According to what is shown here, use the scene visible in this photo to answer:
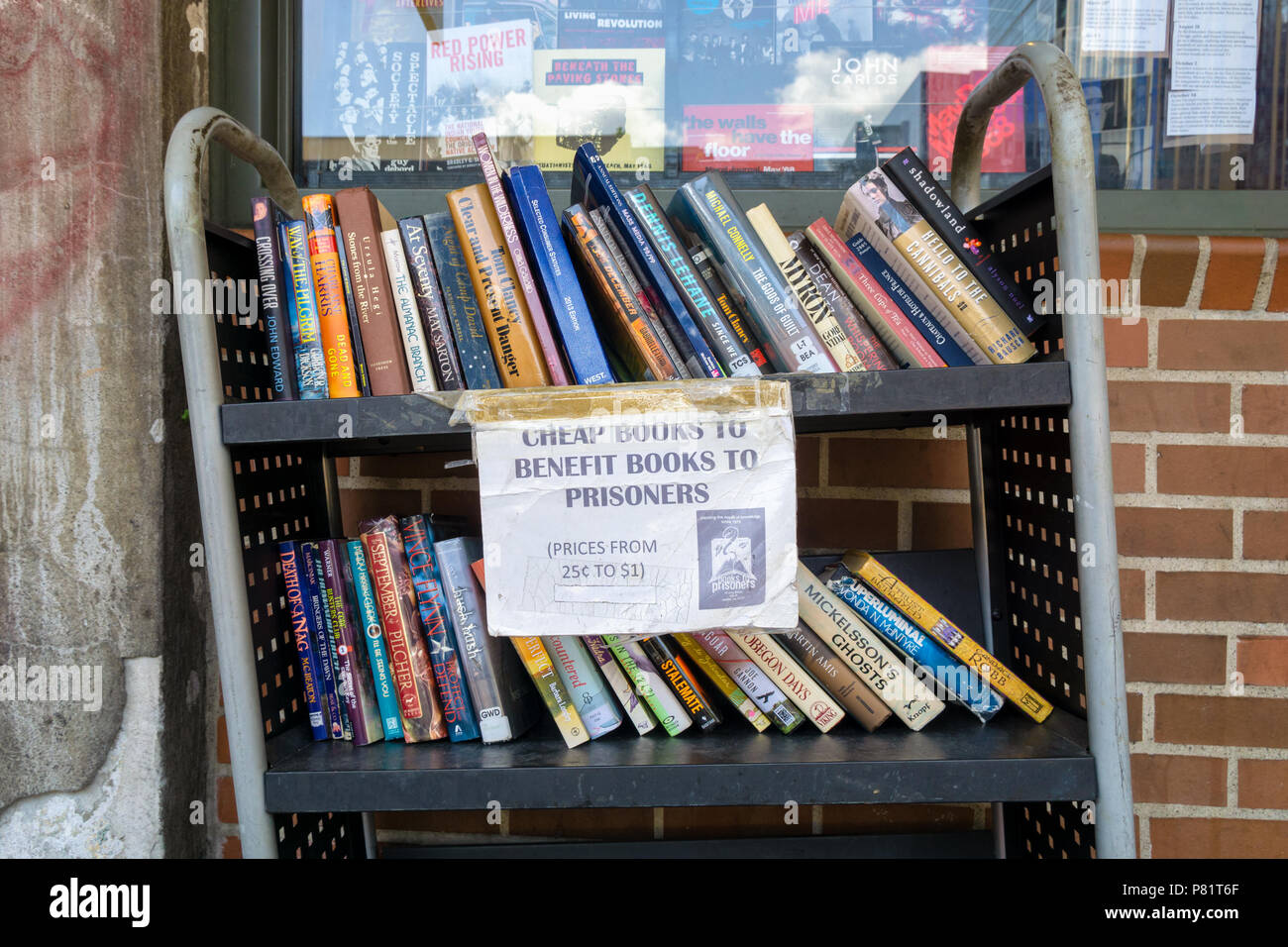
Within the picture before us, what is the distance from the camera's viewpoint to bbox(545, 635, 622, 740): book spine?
3.29 ft

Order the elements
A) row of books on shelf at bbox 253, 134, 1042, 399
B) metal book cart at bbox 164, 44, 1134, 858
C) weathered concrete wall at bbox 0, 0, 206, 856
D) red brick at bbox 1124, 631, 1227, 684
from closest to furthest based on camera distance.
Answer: metal book cart at bbox 164, 44, 1134, 858, row of books on shelf at bbox 253, 134, 1042, 399, weathered concrete wall at bbox 0, 0, 206, 856, red brick at bbox 1124, 631, 1227, 684

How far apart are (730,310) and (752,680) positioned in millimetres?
469

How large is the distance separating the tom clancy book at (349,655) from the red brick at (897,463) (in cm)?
77

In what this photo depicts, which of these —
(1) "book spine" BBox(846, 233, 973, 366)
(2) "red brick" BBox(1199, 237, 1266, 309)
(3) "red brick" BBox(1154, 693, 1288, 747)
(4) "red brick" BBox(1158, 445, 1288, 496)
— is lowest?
(3) "red brick" BBox(1154, 693, 1288, 747)

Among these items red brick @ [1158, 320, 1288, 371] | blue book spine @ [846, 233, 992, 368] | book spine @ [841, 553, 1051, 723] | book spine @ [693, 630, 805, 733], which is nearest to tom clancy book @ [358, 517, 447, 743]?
book spine @ [693, 630, 805, 733]

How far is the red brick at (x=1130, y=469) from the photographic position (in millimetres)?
1282

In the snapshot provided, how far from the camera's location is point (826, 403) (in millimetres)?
866

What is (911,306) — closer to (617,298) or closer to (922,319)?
(922,319)

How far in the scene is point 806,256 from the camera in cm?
103

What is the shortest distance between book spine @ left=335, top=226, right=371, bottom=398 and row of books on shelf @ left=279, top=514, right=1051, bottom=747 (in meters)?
0.18

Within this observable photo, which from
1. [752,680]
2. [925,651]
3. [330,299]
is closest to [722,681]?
[752,680]

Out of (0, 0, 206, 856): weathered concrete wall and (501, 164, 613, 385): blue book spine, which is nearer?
(501, 164, 613, 385): blue book spine

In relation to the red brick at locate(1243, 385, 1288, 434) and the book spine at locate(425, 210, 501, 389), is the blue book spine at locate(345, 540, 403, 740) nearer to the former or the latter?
the book spine at locate(425, 210, 501, 389)

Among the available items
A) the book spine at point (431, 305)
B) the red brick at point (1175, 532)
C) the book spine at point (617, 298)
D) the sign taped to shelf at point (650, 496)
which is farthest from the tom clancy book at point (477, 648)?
the red brick at point (1175, 532)
